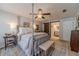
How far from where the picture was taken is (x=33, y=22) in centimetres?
180

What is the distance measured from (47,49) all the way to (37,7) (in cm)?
80

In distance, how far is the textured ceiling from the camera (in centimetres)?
177

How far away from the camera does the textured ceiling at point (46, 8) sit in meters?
1.77

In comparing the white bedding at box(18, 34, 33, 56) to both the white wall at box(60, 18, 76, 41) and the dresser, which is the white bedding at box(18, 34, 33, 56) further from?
the dresser

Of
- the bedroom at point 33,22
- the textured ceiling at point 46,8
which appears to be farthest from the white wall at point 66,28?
the textured ceiling at point 46,8

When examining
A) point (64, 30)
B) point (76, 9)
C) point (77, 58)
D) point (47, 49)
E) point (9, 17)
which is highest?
point (76, 9)

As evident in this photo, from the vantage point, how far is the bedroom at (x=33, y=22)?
1.78m

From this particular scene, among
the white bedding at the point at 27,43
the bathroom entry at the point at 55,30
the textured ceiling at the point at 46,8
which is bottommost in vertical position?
the white bedding at the point at 27,43

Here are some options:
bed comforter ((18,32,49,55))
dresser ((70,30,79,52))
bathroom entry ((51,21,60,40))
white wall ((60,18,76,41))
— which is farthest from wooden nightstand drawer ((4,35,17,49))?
dresser ((70,30,79,52))

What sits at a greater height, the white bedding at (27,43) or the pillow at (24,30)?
the pillow at (24,30)

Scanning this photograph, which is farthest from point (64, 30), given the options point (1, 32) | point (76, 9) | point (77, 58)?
point (1, 32)

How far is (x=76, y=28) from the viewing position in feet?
5.98

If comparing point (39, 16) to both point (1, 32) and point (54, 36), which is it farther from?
point (1, 32)

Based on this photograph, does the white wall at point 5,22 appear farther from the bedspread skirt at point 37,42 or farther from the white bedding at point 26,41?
the bedspread skirt at point 37,42
